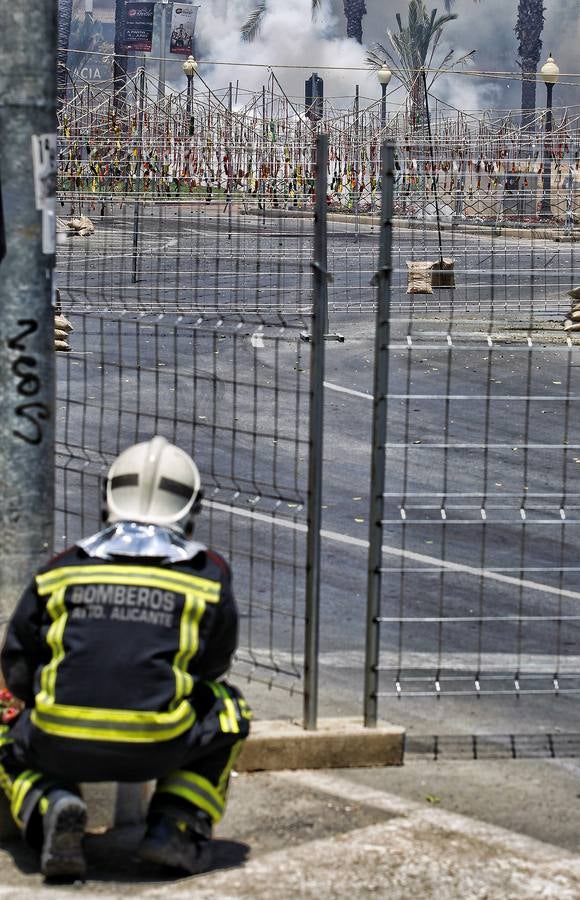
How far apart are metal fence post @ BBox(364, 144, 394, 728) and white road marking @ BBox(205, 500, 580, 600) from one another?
7.56ft

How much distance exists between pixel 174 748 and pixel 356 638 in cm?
327

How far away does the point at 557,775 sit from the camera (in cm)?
639

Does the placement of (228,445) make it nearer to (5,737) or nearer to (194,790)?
(5,737)

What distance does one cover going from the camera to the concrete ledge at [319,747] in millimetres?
6195

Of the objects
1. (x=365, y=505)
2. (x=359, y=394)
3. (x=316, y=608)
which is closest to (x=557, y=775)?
(x=316, y=608)

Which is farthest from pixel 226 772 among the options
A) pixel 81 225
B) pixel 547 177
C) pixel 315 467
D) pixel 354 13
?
pixel 354 13

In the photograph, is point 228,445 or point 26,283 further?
point 228,445

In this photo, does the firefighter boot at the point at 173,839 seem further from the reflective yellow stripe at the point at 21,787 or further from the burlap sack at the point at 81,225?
the burlap sack at the point at 81,225

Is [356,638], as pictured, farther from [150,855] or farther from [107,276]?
[107,276]

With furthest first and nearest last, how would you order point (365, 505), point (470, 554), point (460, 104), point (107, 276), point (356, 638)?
point (460, 104) < point (107, 276) < point (365, 505) < point (470, 554) < point (356, 638)

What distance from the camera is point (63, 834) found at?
16.3 ft

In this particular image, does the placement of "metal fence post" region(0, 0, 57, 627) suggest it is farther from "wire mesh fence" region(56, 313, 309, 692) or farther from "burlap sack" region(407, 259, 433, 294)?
"burlap sack" region(407, 259, 433, 294)

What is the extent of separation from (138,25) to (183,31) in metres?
4.67

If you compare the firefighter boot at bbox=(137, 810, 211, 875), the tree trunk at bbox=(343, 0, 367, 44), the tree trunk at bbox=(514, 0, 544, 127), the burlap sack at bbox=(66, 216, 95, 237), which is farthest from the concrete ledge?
the tree trunk at bbox=(343, 0, 367, 44)
